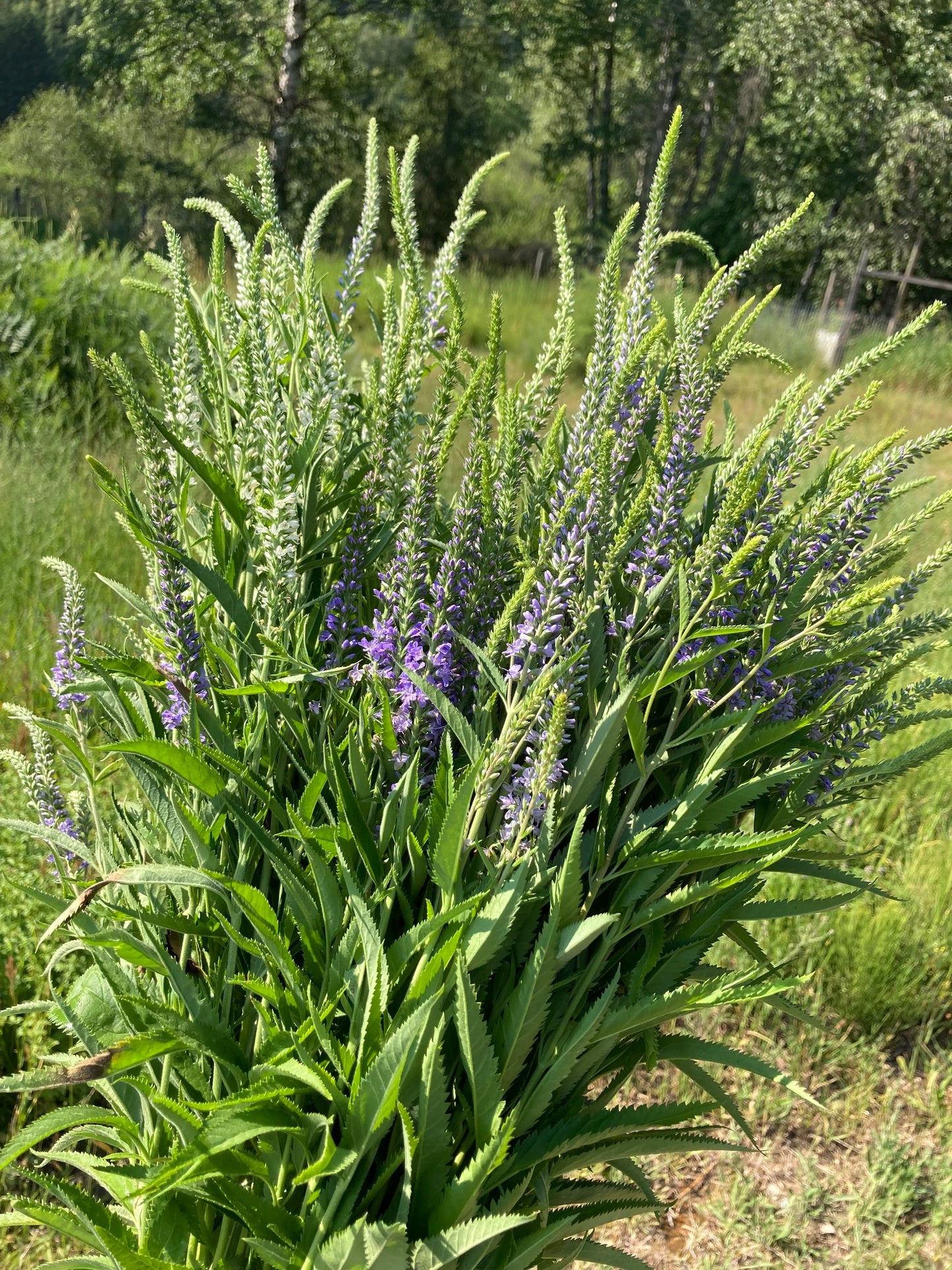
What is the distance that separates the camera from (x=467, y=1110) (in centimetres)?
84

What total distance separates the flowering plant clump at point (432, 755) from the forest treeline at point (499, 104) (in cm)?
1390

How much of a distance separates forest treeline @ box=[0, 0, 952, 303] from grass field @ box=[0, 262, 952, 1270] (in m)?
11.7

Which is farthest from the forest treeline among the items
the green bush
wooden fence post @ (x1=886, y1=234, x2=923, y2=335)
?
the green bush

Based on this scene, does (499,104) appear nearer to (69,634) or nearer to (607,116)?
(607,116)

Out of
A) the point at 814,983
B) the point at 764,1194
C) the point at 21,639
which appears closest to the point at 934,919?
the point at 814,983

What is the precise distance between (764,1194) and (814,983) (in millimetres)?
610

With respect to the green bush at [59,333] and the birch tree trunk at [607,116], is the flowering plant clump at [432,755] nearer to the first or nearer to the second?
the green bush at [59,333]

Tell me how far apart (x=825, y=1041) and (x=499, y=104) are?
1027 inches

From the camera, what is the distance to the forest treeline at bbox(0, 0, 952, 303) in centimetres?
1673

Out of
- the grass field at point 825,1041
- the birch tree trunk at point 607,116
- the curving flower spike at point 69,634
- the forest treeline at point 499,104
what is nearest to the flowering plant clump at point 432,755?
the curving flower spike at point 69,634

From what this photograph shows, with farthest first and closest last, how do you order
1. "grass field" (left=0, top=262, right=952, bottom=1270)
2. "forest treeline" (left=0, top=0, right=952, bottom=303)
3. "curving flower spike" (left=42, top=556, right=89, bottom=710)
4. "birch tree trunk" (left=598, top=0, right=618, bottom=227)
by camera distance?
"birch tree trunk" (left=598, top=0, right=618, bottom=227), "forest treeline" (left=0, top=0, right=952, bottom=303), "grass field" (left=0, top=262, right=952, bottom=1270), "curving flower spike" (left=42, top=556, right=89, bottom=710)

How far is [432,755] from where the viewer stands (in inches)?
38.7

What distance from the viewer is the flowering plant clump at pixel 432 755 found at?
2.65 ft

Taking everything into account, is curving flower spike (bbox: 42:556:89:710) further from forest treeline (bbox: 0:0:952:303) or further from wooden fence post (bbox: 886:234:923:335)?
forest treeline (bbox: 0:0:952:303)
